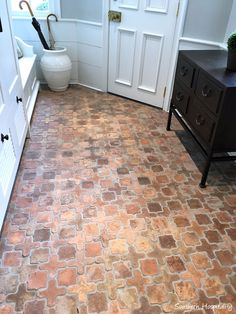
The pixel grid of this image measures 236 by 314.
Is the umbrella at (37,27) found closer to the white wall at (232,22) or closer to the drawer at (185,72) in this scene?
the drawer at (185,72)

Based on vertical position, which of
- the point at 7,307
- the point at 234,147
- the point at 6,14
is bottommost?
the point at 7,307

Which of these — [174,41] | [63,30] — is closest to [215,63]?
[174,41]

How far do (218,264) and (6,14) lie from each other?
213cm

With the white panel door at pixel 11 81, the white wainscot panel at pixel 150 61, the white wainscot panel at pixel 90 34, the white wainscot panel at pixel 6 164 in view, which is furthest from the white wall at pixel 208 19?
the white wainscot panel at pixel 6 164

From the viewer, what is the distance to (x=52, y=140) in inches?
93.9

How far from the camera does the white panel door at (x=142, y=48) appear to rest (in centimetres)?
259

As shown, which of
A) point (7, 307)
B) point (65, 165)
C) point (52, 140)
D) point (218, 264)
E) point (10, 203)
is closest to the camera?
A: point (7, 307)

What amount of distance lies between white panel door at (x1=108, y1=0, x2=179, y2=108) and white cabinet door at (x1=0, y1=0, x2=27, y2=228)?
1373mm

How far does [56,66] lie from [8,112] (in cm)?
158

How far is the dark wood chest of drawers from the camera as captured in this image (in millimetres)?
1636

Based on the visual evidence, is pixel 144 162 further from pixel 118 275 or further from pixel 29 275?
pixel 29 275

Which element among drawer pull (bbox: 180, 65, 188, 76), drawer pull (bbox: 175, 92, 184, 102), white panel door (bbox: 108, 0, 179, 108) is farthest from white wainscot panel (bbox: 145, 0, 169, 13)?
drawer pull (bbox: 175, 92, 184, 102)

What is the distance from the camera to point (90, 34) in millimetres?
3137

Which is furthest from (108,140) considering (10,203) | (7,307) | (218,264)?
(7,307)
